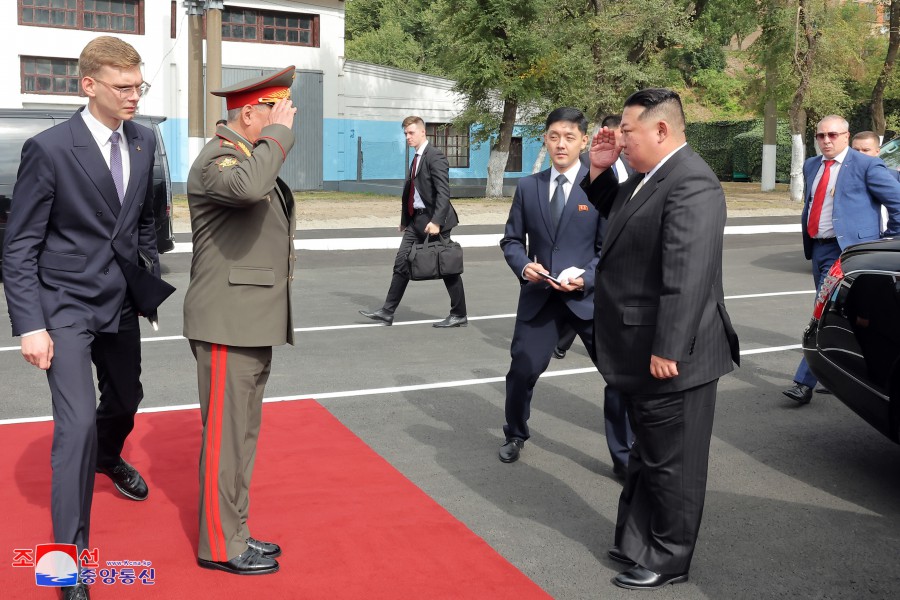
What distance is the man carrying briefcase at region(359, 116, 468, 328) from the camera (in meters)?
9.90

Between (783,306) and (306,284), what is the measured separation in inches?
233

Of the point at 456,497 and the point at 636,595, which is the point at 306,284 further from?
the point at 636,595

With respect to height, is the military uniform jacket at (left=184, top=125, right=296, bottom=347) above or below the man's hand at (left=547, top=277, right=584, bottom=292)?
above

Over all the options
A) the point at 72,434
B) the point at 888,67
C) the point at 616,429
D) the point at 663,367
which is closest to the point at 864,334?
the point at 616,429

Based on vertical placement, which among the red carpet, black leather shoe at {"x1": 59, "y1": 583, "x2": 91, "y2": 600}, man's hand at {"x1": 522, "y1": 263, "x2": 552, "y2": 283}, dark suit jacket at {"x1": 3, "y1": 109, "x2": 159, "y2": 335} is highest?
dark suit jacket at {"x1": 3, "y1": 109, "x2": 159, "y2": 335}

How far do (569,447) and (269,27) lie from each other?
28.3 m

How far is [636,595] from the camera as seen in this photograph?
4.05 meters

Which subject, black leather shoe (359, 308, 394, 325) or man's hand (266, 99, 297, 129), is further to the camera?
black leather shoe (359, 308, 394, 325)

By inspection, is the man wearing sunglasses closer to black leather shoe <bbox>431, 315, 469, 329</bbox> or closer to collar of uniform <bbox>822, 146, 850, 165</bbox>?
collar of uniform <bbox>822, 146, 850, 165</bbox>

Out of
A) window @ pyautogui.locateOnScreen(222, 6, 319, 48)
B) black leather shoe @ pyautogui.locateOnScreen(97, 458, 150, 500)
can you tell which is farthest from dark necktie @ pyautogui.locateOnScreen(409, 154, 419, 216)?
window @ pyautogui.locateOnScreen(222, 6, 319, 48)

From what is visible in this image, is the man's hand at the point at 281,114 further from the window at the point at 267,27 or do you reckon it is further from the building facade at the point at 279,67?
the window at the point at 267,27

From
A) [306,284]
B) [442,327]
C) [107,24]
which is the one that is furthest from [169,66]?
[442,327]

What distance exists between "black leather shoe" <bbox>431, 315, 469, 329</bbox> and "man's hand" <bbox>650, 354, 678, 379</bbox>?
6.05 metres

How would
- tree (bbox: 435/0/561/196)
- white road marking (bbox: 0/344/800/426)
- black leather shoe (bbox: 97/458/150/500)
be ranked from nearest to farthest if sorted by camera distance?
black leather shoe (bbox: 97/458/150/500) < white road marking (bbox: 0/344/800/426) < tree (bbox: 435/0/561/196)
